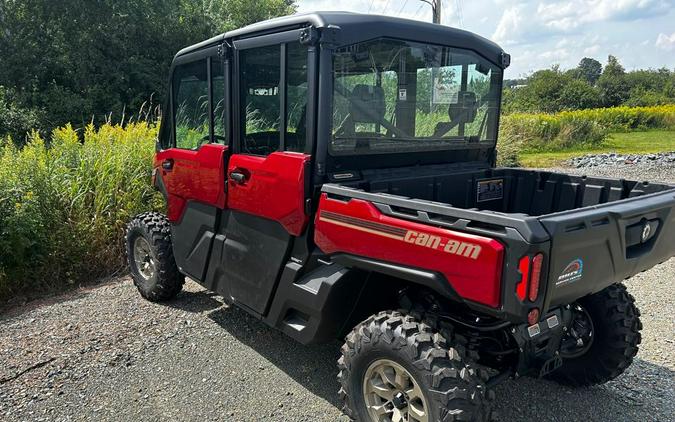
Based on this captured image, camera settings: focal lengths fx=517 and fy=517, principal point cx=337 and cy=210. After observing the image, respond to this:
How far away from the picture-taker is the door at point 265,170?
3004 mm

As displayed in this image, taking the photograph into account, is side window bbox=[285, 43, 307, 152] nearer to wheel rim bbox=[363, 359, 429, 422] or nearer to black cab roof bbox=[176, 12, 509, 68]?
black cab roof bbox=[176, 12, 509, 68]

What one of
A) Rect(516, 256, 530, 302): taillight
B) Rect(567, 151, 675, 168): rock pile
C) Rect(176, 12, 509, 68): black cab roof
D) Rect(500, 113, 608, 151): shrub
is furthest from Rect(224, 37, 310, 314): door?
Rect(500, 113, 608, 151): shrub

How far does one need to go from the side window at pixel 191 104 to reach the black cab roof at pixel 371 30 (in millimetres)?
304

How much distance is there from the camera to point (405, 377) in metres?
2.47

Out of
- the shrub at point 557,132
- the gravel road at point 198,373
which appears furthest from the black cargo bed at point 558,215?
the shrub at point 557,132

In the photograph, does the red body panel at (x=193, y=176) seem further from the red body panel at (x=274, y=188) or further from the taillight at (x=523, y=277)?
the taillight at (x=523, y=277)

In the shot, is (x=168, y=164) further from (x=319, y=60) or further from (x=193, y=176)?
(x=319, y=60)

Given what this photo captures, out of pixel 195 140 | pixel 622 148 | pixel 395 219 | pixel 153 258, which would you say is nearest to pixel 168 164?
pixel 195 140

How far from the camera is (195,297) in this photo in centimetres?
485

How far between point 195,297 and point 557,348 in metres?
3.24

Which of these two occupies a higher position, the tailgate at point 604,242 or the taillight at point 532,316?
the tailgate at point 604,242

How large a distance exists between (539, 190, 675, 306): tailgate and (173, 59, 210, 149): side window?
2624 millimetres

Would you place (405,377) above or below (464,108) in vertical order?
below

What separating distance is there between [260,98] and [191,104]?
3.13 feet
